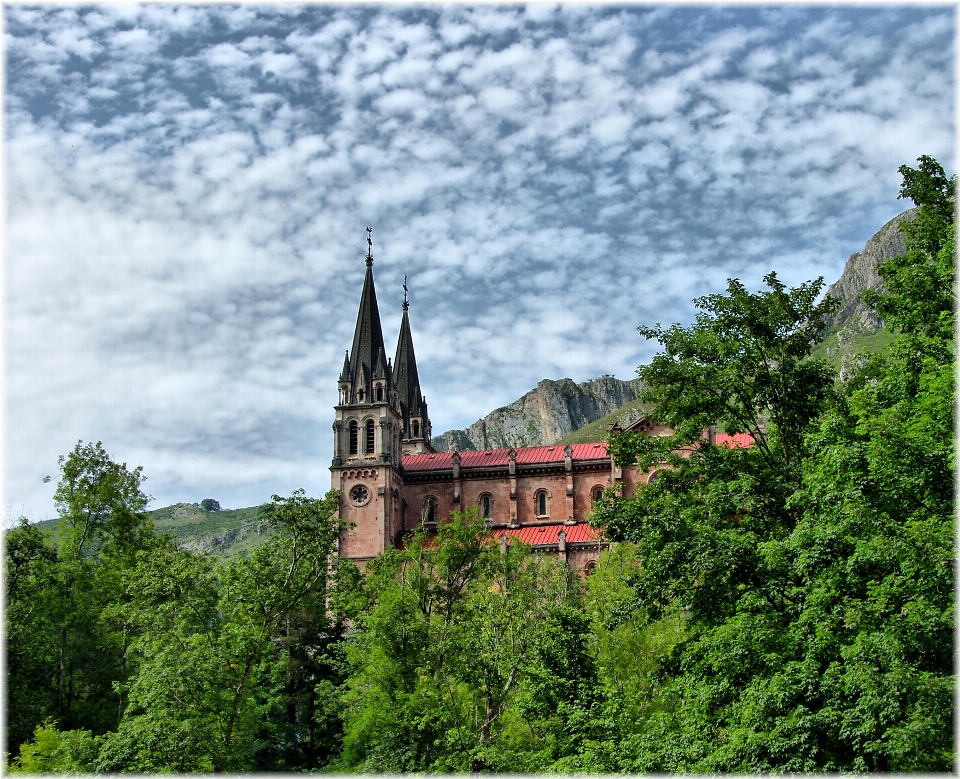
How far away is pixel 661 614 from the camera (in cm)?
2405

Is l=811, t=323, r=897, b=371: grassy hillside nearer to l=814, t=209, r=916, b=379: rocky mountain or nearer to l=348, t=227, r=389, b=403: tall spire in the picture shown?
l=814, t=209, r=916, b=379: rocky mountain

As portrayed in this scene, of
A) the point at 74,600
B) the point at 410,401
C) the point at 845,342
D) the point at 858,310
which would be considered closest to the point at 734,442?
the point at 74,600

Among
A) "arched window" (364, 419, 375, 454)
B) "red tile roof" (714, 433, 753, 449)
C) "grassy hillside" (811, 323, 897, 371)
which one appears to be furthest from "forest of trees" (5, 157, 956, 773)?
"grassy hillside" (811, 323, 897, 371)

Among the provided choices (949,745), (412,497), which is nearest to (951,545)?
(949,745)

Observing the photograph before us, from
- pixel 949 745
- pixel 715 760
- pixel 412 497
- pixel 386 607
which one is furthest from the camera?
pixel 412 497

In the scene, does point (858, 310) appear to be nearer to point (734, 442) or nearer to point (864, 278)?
point (864, 278)

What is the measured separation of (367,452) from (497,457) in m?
10.2

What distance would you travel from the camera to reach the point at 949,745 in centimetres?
1717

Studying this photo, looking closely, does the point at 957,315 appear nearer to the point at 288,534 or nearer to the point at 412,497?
the point at 288,534

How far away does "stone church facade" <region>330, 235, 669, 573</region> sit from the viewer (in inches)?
2594

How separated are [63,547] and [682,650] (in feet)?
108

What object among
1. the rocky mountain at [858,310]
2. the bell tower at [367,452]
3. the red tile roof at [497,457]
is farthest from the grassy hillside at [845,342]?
the bell tower at [367,452]

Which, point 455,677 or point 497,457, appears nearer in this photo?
point 455,677

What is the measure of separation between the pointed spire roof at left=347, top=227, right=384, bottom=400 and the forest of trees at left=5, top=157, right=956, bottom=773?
27028mm
